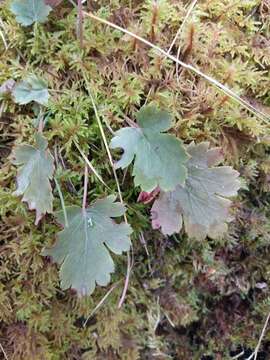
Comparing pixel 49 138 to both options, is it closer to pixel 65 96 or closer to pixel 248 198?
pixel 65 96

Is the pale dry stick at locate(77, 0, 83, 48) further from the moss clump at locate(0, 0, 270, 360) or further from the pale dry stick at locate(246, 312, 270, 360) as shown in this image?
the pale dry stick at locate(246, 312, 270, 360)

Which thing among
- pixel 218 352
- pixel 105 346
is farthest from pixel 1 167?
pixel 218 352

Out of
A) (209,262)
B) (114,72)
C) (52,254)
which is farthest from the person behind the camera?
(209,262)

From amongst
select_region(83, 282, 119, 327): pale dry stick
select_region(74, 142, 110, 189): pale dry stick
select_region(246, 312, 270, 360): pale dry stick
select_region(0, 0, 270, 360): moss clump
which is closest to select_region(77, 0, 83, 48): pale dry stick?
select_region(0, 0, 270, 360): moss clump

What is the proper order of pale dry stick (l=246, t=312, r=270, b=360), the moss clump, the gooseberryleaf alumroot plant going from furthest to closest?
pale dry stick (l=246, t=312, r=270, b=360)
the moss clump
the gooseberryleaf alumroot plant

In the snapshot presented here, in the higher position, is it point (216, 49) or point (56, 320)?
point (216, 49)
